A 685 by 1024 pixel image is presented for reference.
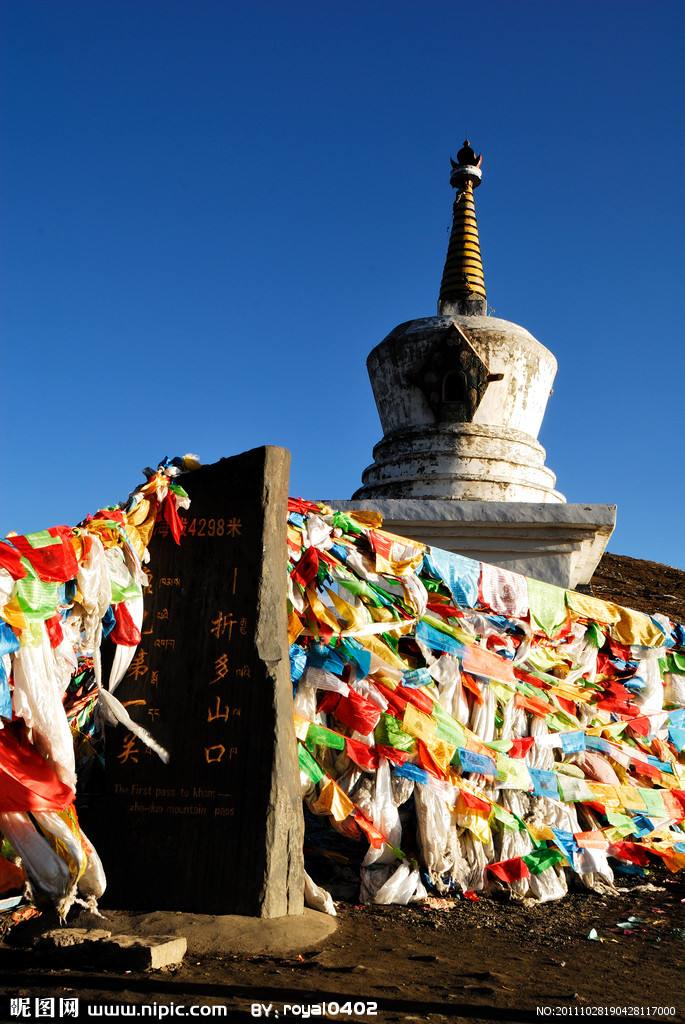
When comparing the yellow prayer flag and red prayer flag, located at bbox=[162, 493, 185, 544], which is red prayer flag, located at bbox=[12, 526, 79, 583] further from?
the yellow prayer flag

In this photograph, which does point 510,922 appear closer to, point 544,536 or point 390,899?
point 390,899

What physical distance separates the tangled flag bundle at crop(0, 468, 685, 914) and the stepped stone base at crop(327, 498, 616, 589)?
293 centimetres

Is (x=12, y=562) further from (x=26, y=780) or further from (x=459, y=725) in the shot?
(x=459, y=725)

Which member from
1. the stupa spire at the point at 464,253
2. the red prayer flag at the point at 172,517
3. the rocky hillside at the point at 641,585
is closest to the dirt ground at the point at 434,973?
the red prayer flag at the point at 172,517

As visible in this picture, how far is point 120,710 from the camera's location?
163 inches

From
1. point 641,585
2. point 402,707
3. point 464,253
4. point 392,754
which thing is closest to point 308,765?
point 392,754

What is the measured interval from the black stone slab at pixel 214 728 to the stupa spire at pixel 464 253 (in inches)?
395

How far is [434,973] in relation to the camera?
11.7 feet

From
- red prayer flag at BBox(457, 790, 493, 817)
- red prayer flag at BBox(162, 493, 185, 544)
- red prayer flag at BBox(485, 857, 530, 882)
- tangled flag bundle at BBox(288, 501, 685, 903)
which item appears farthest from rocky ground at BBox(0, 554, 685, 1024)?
red prayer flag at BBox(162, 493, 185, 544)

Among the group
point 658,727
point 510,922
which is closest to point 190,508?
point 510,922

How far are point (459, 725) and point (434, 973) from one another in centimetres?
189

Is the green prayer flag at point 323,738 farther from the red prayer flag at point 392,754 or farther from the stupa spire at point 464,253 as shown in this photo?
the stupa spire at point 464,253

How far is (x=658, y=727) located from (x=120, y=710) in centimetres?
454

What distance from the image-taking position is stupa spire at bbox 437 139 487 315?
14039 millimetres
